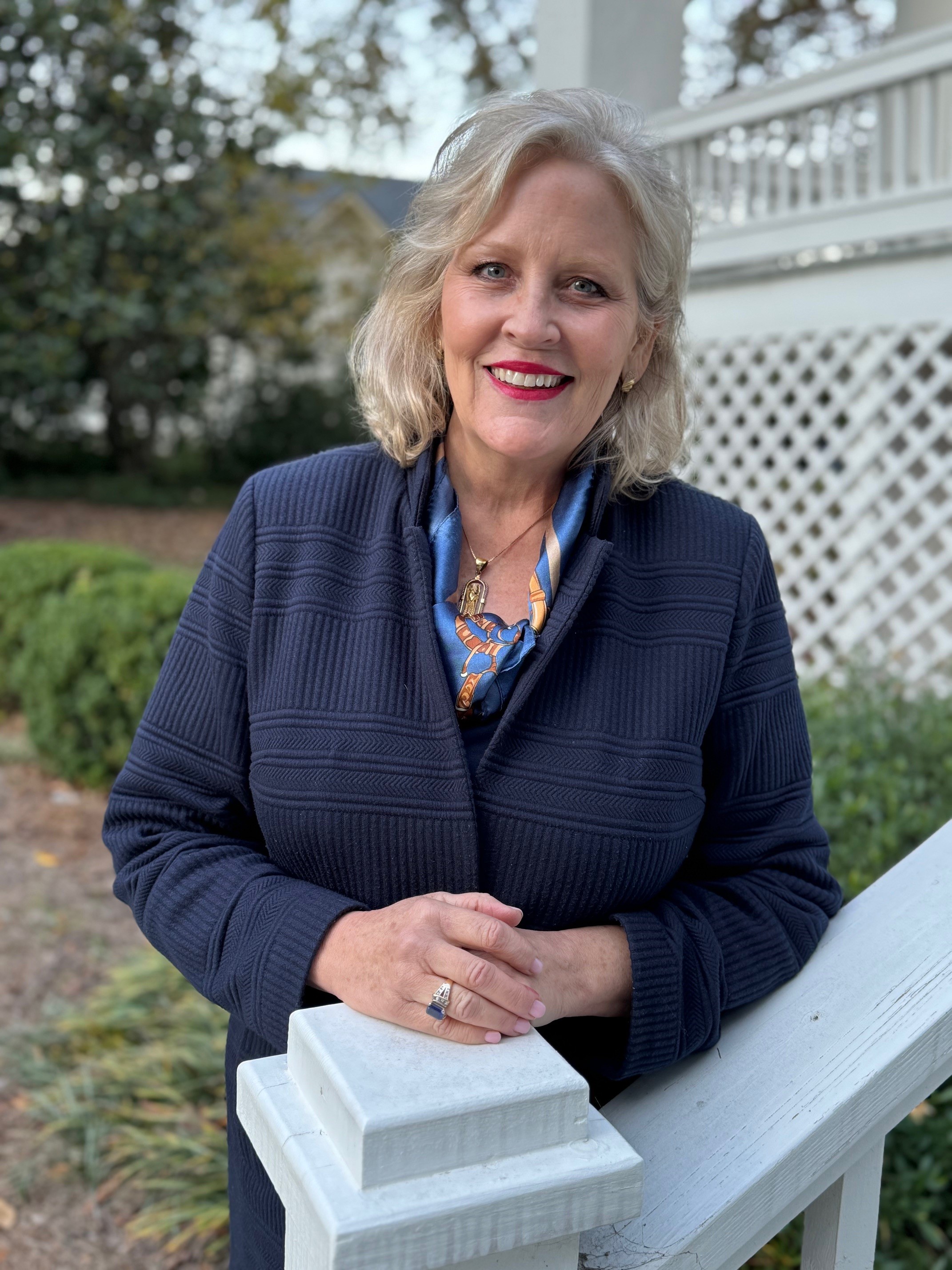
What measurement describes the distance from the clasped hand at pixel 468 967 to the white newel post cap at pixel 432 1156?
0.10 meters

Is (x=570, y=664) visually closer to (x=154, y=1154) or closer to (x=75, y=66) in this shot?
(x=154, y=1154)

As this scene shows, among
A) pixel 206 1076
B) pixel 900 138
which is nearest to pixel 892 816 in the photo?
pixel 206 1076

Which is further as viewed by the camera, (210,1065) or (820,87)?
(820,87)

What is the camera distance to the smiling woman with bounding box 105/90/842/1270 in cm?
145

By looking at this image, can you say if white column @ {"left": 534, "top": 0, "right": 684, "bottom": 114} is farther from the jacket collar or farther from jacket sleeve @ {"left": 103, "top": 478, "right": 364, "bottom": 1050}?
jacket sleeve @ {"left": 103, "top": 478, "right": 364, "bottom": 1050}

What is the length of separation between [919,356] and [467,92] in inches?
421

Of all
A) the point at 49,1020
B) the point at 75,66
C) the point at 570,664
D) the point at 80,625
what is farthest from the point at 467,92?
the point at 570,664

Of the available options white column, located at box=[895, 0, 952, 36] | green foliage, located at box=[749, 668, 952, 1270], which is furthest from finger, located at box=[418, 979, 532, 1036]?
white column, located at box=[895, 0, 952, 36]

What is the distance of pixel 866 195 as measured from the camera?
612 cm

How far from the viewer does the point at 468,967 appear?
113 centimetres

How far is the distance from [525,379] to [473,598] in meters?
0.33

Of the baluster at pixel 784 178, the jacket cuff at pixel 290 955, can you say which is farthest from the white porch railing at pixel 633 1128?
the baluster at pixel 784 178

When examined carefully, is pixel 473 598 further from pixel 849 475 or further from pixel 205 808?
pixel 849 475

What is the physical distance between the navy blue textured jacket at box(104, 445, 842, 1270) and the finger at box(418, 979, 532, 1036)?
0.31 metres
